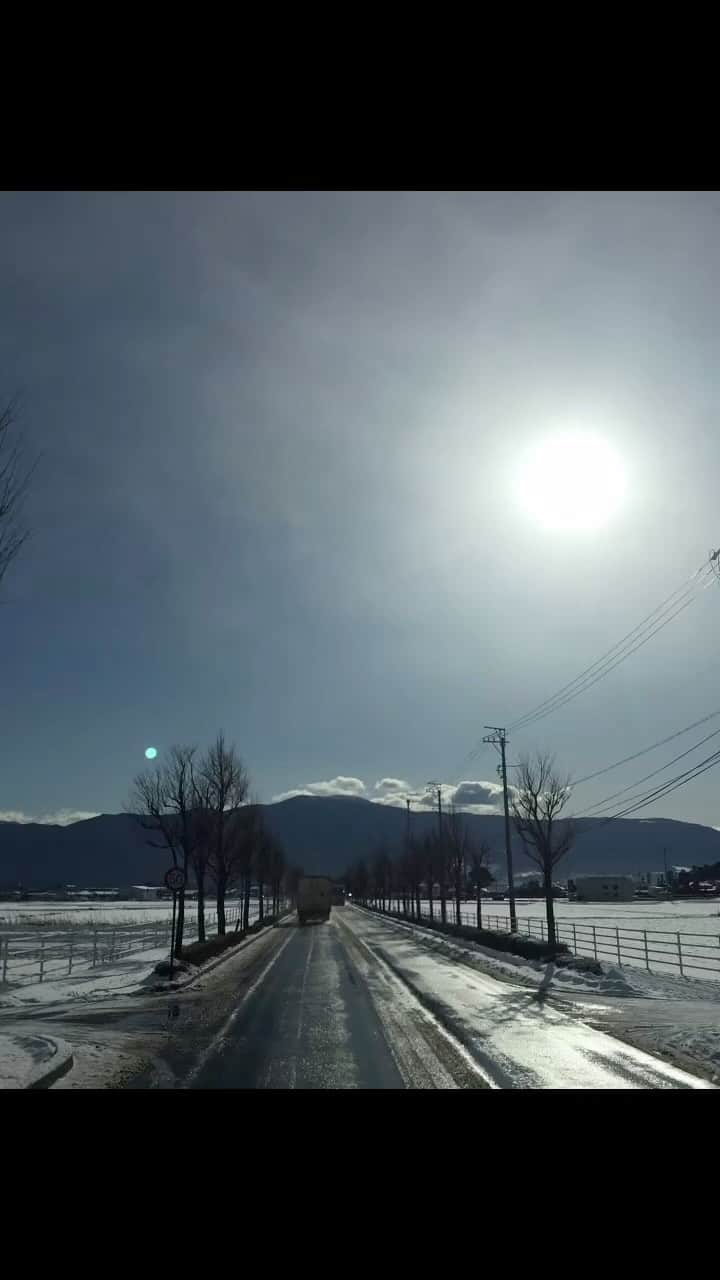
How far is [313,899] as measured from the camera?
6956 cm

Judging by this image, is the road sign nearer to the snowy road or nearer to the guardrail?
the snowy road

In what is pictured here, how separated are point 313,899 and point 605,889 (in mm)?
60654

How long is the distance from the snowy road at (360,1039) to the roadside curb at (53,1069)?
0.24 meters

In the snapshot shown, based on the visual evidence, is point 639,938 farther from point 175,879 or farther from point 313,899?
point 313,899

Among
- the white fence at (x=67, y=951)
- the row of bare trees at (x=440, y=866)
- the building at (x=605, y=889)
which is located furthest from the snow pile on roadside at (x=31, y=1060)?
the building at (x=605, y=889)

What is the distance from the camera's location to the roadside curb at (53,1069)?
9622 millimetres

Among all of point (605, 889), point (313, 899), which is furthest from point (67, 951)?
point (605, 889)

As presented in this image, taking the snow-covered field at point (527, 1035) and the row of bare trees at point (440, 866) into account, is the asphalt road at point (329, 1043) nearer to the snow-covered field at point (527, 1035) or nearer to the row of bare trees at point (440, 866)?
the snow-covered field at point (527, 1035)
